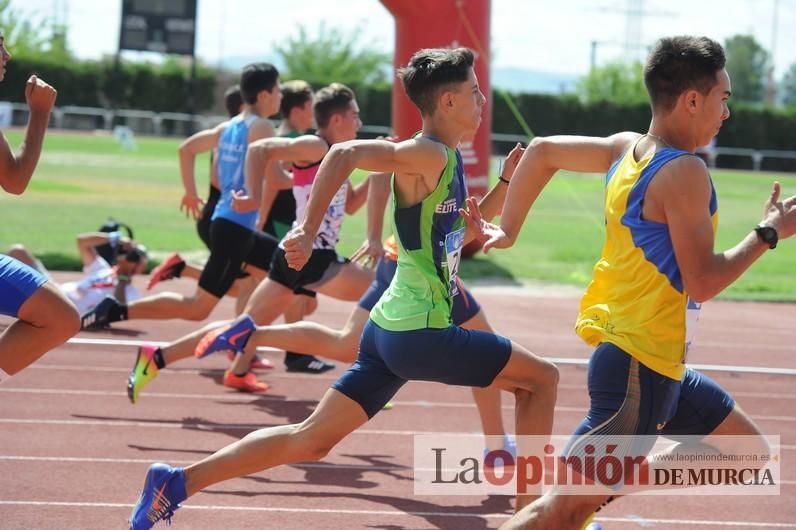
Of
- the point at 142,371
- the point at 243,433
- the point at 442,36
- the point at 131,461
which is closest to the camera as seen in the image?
the point at 131,461

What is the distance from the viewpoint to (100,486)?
18.0 ft

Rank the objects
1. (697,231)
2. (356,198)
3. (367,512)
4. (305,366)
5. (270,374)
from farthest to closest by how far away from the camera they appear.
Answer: (305,366)
(270,374)
(356,198)
(367,512)
(697,231)

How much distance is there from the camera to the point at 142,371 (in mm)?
6938

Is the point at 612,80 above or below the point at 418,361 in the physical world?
above

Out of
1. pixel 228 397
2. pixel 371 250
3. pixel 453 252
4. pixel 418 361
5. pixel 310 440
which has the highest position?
pixel 453 252

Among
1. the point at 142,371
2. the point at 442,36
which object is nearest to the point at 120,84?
the point at 442,36

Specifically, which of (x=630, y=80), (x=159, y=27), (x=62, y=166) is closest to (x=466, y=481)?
Result: (x=62, y=166)

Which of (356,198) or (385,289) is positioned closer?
(385,289)

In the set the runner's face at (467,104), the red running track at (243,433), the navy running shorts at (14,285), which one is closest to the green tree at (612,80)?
the red running track at (243,433)

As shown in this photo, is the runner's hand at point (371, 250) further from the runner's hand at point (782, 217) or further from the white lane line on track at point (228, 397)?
the runner's hand at point (782, 217)

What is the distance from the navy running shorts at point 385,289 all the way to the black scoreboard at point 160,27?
34200 mm

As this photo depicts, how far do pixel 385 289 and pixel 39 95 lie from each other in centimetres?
224

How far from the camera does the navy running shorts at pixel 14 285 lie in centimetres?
462

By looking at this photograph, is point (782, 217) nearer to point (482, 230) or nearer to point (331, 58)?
point (482, 230)
